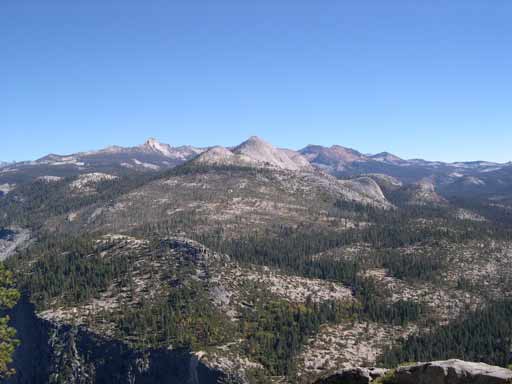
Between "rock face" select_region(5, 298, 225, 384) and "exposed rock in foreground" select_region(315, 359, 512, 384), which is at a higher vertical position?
"exposed rock in foreground" select_region(315, 359, 512, 384)

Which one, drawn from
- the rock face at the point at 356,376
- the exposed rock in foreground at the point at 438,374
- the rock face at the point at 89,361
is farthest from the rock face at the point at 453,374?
the rock face at the point at 89,361

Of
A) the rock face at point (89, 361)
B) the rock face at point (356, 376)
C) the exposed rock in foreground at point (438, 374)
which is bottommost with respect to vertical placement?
the rock face at point (89, 361)

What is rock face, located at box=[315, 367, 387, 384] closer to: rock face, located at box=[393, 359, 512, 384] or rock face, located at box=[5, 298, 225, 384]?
rock face, located at box=[393, 359, 512, 384]

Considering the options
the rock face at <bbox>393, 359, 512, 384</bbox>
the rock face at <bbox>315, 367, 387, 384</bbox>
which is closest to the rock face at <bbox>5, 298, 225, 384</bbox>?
the rock face at <bbox>315, 367, 387, 384</bbox>

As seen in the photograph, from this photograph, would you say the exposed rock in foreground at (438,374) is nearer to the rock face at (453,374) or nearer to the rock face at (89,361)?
the rock face at (453,374)

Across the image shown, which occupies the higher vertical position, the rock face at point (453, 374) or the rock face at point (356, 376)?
the rock face at point (453, 374)

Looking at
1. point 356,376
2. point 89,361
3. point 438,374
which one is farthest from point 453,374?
point 89,361

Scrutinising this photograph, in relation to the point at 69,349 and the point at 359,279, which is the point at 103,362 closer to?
the point at 69,349

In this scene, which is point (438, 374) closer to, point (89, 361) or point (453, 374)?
point (453, 374)
